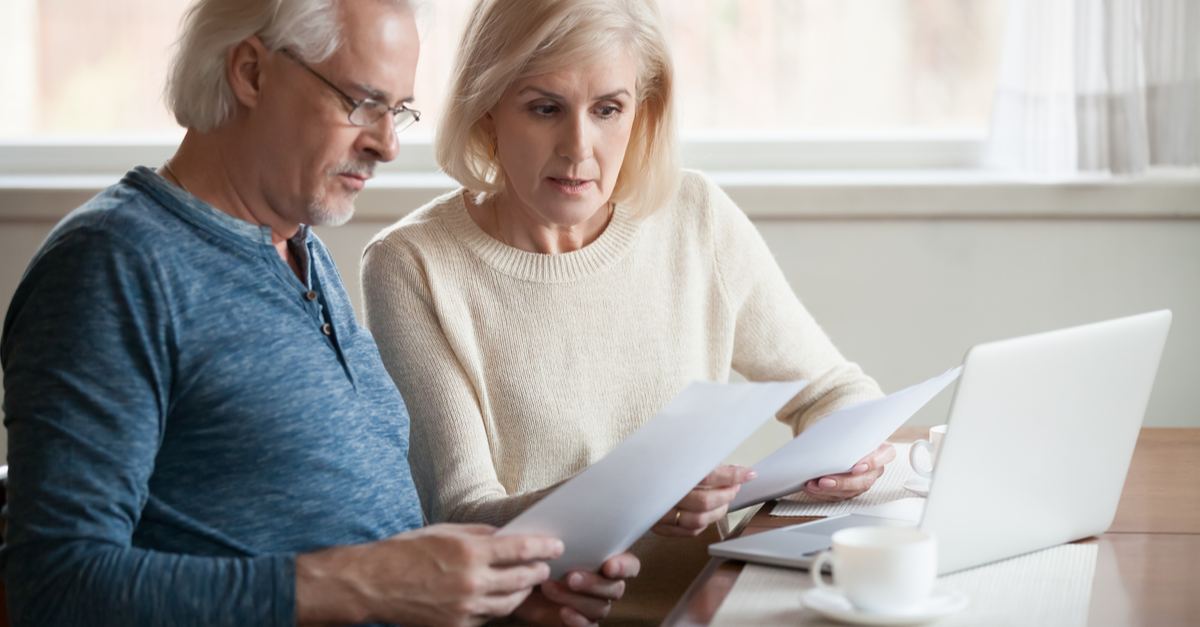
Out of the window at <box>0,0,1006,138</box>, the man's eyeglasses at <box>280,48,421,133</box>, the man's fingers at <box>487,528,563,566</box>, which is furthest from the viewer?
the window at <box>0,0,1006,138</box>

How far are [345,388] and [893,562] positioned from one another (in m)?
0.56

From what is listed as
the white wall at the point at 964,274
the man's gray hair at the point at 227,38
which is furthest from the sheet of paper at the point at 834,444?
the white wall at the point at 964,274

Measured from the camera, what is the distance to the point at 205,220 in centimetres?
98

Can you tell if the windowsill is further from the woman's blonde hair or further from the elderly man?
the elderly man

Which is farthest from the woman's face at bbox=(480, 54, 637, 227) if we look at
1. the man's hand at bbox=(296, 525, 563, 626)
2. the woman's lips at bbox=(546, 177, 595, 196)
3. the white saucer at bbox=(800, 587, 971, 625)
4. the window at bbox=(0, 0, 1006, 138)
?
the window at bbox=(0, 0, 1006, 138)

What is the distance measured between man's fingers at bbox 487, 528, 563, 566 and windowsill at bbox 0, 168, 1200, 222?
138cm

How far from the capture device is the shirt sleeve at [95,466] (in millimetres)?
818

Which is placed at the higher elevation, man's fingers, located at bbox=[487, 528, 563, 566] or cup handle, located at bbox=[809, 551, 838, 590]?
cup handle, located at bbox=[809, 551, 838, 590]

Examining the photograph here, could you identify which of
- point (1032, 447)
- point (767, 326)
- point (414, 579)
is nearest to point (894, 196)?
point (767, 326)

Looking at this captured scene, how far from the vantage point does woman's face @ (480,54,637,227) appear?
4.39 ft

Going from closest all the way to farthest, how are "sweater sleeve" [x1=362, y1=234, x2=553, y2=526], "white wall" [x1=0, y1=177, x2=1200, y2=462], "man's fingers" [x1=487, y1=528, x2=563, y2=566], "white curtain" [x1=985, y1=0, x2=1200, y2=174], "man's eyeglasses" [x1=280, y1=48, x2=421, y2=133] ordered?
"man's fingers" [x1=487, y1=528, x2=563, y2=566] < "man's eyeglasses" [x1=280, y1=48, x2=421, y2=133] < "sweater sleeve" [x1=362, y1=234, x2=553, y2=526] < "white curtain" [x1=985, y1=0, x2=1200, y2=174] < "white wall" [x1=0, y1=177, x2=1200, y2=462]

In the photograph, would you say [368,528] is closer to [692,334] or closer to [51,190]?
[692,334]

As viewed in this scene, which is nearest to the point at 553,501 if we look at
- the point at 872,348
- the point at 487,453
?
the point at 487,453

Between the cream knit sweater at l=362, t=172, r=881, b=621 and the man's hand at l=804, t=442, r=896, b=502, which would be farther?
the cream knit sweater at l=362, t=172, r=881, b=621
